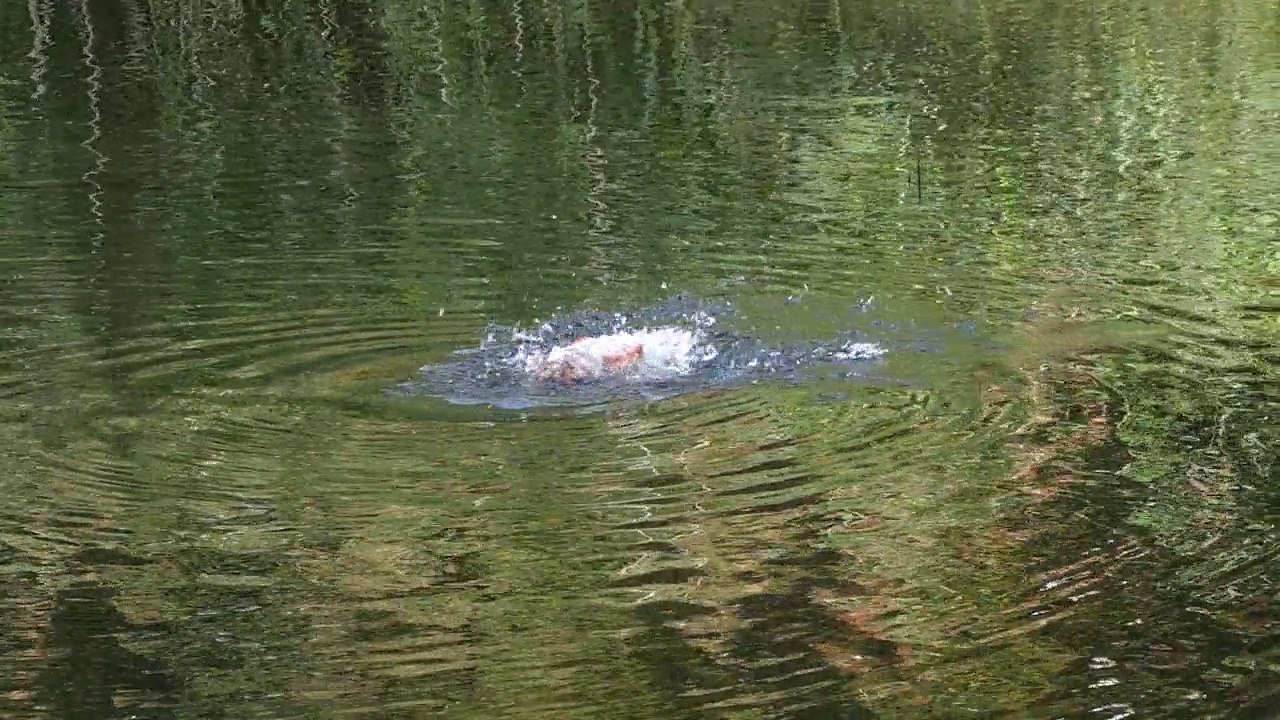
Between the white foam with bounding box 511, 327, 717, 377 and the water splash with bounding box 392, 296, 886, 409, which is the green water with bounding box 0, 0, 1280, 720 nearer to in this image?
the water splash with bounding box 392, 296, 886, 409

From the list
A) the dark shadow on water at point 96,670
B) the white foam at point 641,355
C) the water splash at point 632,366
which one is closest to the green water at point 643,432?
the dark shadow on water at point 96,670

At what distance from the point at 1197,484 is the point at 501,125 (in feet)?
42.3

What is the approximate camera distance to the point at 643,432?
28.8 ft

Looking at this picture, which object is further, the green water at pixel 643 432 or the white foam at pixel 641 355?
the white foam at pixel 641 355

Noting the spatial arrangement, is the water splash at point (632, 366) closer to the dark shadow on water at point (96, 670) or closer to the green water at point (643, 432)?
the green water at point (643, 432)

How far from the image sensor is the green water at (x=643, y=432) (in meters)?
6.35

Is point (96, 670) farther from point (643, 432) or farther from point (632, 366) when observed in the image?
point (632, 366)

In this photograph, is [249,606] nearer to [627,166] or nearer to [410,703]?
[410,703]

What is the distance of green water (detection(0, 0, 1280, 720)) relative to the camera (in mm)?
6352

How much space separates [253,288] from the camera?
12.0 meters

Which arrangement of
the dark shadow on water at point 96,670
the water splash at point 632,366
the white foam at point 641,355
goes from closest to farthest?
1. the dark shadow on water at point 96,670
2. the water splash at point 632,366
3. the white foam at point 641,355

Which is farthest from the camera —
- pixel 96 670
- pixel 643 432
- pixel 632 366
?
pixel 632 366

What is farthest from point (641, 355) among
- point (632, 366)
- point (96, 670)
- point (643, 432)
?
point (96, 670)

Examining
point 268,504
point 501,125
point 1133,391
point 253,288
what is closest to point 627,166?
point 501,125
